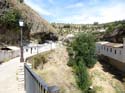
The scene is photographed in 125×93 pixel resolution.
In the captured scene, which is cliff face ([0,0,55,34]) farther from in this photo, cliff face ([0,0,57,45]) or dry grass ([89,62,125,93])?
dry grass ([89,62,125,93])

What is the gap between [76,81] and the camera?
3597 cm

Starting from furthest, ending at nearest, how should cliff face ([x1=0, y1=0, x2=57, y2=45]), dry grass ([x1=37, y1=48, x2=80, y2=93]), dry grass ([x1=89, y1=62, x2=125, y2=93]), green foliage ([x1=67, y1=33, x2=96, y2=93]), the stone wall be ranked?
cliff face ([x1=0, y1=0, x2=57, y2=45]), dry grass ([x1=89, y1=62, x2=125, y2=93]), green foliage ([x1=67, y1=33, x2=96, y2=93]), dry grass ([x1=37, y1=48, x2=80, y2=93]), the stone wall

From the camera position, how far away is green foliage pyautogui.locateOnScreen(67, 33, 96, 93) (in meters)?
Result: 36.8

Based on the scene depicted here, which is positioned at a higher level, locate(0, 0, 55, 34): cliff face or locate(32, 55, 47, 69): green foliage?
locate(0, 0, 55, 34): cliff face

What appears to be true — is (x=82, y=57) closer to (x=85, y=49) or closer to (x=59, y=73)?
(x=85, y=49)

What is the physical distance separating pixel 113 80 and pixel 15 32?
15.6 m

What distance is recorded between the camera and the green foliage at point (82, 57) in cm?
3675

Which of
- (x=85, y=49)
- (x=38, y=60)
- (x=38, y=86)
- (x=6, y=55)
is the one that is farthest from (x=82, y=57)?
(x=38, y=86)

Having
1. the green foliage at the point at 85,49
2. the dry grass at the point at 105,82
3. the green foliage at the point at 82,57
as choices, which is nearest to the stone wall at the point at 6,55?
the green foliage at the point at 82,57

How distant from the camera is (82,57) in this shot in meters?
42.2

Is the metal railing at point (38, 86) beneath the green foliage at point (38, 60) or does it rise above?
above

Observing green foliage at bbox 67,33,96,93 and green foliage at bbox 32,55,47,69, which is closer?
green foliage at bbox 32,55,47,69

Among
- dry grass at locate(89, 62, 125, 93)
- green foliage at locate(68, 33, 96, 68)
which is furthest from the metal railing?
green foliage at locate(68, 33, 96, 68)

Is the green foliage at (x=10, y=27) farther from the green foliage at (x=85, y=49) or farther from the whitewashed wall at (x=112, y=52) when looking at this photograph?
the whitewashed wall at (x=112, y=52)
